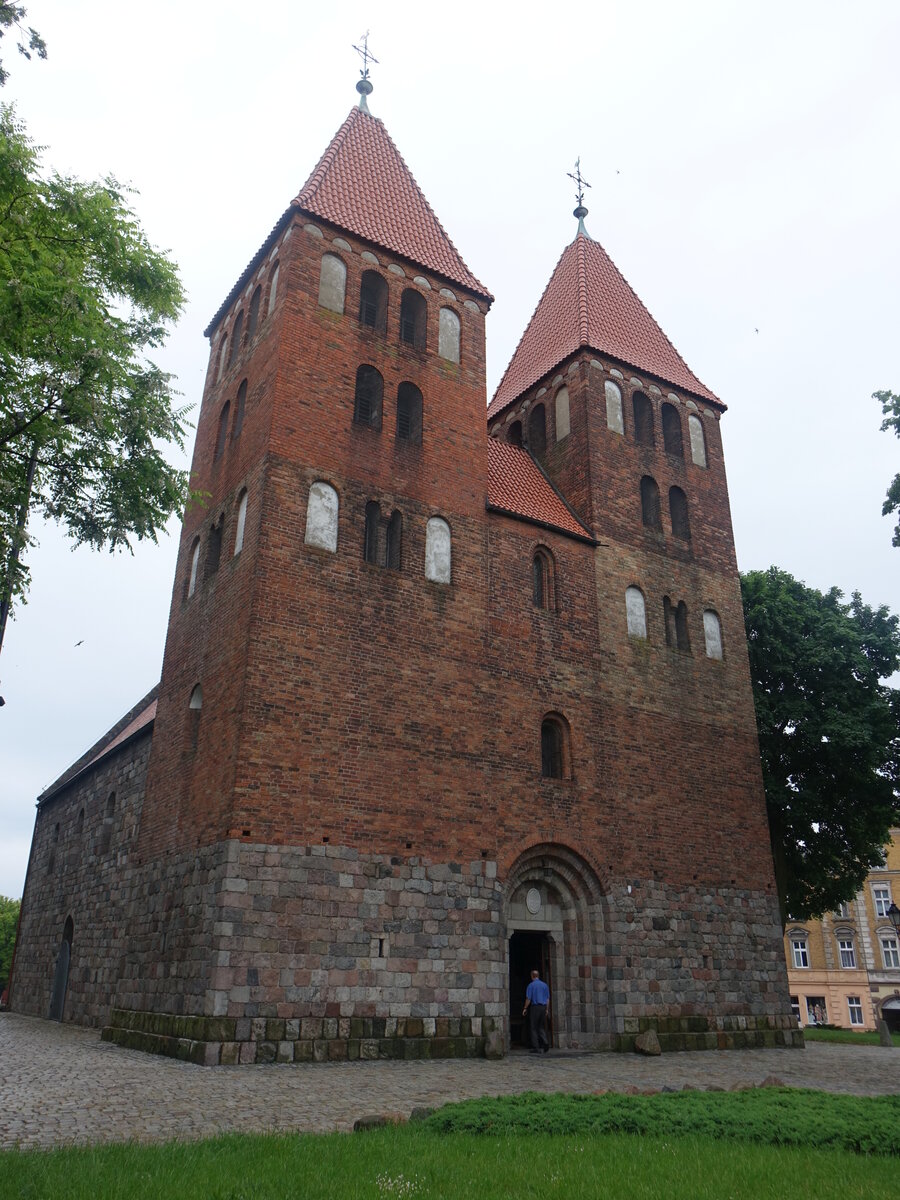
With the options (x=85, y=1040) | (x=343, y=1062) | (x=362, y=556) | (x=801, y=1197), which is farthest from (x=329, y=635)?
(x=801, y=1197)

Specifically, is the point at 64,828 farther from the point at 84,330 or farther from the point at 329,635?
the point at 84,330

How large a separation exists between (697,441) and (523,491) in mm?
6273

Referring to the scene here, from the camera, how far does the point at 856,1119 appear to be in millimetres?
7793

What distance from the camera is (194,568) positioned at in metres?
19.0

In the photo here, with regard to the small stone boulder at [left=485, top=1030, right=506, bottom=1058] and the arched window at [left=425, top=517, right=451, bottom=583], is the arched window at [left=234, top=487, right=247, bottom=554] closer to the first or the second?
the arched window at [left=425, top=517, right=451, bottom=583]

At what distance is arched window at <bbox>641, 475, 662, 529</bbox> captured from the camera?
22.3m

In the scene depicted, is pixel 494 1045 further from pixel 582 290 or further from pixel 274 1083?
pixel 582 290

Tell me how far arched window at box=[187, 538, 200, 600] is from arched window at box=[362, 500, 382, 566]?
→ 3.82m

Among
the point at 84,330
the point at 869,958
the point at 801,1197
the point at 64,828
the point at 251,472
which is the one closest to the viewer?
the point at 801,1197

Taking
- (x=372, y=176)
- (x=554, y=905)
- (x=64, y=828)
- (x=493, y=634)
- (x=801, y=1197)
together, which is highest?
(x=372, y=176)

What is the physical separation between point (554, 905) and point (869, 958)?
3560cm

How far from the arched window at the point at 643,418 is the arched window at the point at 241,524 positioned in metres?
10.5

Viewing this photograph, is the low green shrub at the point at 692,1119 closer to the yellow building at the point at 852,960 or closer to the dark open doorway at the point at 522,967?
the dark open doorway at the point at 522,967

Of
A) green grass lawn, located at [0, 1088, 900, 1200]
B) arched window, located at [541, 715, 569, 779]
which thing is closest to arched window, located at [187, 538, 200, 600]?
arched window, located at [541, 715, 569, 779]
